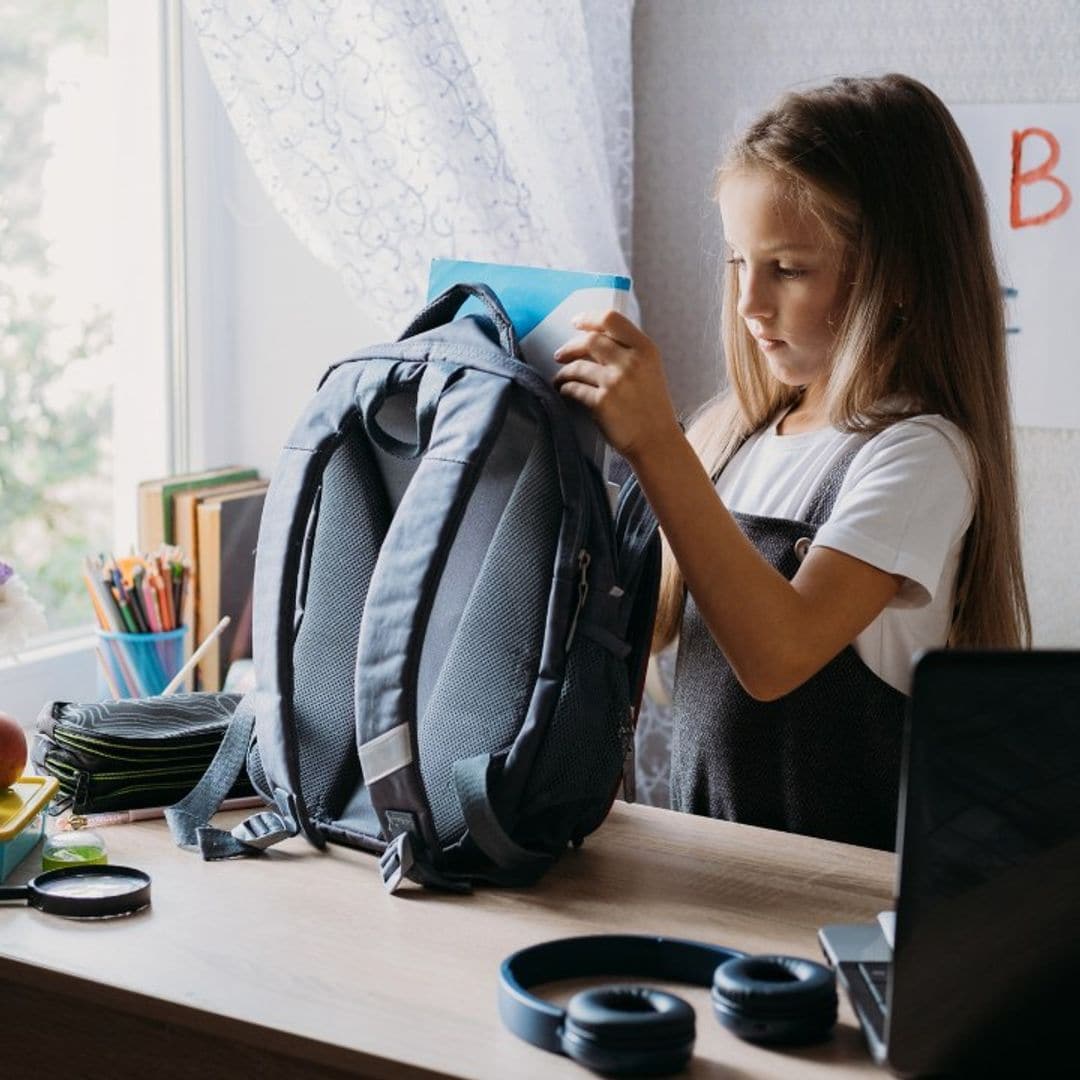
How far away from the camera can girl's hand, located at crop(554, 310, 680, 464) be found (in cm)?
102

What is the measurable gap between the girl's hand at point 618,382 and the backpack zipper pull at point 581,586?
8 centimetres

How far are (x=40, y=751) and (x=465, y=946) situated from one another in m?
0.41

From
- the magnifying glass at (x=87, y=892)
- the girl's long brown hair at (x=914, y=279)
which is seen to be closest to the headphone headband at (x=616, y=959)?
the magnifying glass at (x=87, y=892)

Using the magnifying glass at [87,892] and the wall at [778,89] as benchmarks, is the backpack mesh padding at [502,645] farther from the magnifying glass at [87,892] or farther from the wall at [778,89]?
the wall at [778,89]

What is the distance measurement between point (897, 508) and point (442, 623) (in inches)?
13.7

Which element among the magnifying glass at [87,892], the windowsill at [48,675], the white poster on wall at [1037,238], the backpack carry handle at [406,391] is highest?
the white poster on wall at [1037,238]

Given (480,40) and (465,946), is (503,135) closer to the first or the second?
(480,40)

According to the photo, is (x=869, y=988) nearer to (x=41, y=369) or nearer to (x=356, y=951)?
(x=356, y=951)

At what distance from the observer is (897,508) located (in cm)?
114

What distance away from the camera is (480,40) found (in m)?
1.67

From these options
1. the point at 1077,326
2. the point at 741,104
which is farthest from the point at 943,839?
the point at 741,104

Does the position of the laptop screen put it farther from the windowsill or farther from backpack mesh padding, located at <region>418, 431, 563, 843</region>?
the windowsill

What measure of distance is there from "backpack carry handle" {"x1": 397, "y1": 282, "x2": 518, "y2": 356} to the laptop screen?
1.46ft

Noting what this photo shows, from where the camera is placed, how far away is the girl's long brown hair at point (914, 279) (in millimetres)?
1212
